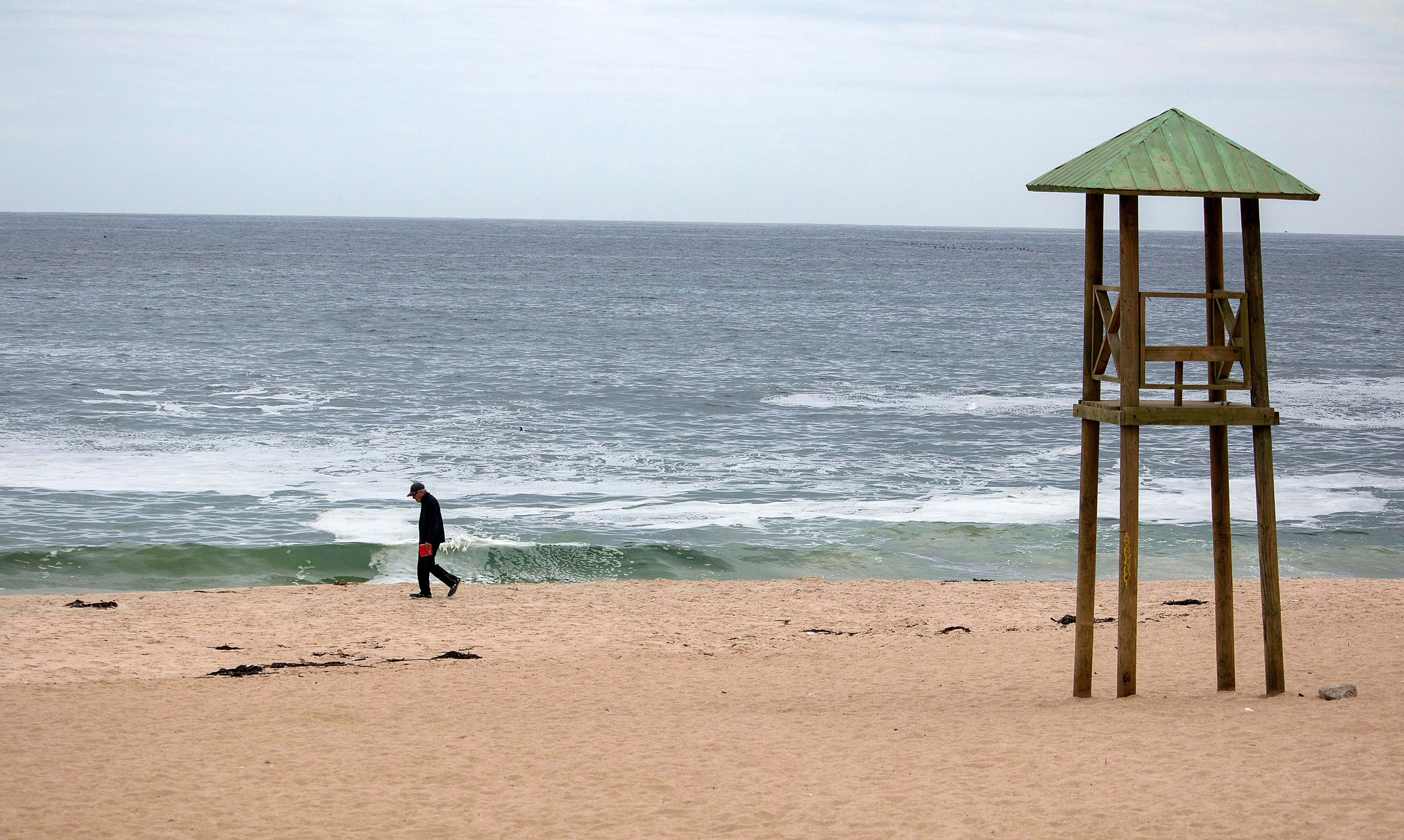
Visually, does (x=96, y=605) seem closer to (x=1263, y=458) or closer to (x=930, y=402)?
(x=1263, y=458)

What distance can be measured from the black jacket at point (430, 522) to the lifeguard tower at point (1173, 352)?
25.3ft

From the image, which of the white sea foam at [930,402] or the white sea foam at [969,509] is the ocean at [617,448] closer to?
the white sea foam at [969,509]

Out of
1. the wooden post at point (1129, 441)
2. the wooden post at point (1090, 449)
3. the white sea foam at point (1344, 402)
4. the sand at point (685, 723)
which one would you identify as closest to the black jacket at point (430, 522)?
the sand at point (685, 723)

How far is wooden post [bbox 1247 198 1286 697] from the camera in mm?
9258

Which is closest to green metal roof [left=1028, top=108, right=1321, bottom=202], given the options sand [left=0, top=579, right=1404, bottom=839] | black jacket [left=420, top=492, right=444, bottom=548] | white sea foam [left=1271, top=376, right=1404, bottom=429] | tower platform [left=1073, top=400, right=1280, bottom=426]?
tower platform [left=1073, top=400, right=1280, bottom=426]

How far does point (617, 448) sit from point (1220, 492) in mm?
19763

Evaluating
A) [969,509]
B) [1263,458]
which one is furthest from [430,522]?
[969,509]

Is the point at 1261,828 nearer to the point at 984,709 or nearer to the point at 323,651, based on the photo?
the point at 984,709

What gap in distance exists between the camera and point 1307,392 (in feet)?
127

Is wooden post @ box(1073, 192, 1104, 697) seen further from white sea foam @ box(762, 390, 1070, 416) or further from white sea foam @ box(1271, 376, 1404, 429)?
white sea foam @ box(1271, 376, 1404, 429)

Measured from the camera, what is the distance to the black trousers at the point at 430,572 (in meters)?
15.0

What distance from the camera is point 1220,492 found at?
9.90 meters

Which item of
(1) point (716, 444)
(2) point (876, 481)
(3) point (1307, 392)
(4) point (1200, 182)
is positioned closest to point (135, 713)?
(4) point (1200, 182)

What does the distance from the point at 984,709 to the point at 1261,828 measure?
3.19 meters
